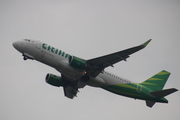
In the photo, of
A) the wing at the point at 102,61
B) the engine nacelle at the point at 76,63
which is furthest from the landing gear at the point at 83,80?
the engine nacelle at the point at 76,63

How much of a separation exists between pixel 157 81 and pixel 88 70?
1305cm

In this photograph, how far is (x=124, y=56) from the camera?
36031 millimetres

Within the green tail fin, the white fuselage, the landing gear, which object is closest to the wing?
Result: the landing gear

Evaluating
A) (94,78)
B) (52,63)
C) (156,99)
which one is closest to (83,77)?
(94,78)

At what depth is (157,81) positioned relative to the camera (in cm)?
4528

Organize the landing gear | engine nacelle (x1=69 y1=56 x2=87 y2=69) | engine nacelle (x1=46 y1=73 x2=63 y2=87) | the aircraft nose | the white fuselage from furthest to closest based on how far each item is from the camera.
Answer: engine nacelle (x1=46 y1=73 x2=63 y2=87) → the landing gear → the aircraft nose → the white fuselage → engine nacelle (x1=69 y1=56 x2=87 y2=69)

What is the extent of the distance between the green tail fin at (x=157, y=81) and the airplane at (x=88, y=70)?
12.8 inches

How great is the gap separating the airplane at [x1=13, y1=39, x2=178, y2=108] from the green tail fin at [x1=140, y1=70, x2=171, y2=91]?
0.33m

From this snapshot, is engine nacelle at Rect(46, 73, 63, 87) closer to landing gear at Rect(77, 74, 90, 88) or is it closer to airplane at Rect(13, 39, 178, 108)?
airplane at Rect(13, 39, 178, 108)

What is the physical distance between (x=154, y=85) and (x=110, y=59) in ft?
37.0

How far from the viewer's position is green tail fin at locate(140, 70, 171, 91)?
44250mm

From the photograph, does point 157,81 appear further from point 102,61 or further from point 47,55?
point 47,55

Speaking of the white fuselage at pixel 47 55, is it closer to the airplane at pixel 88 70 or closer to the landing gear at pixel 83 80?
the airplane at pixel 88 70

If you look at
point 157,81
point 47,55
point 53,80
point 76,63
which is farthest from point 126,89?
point 47,55
